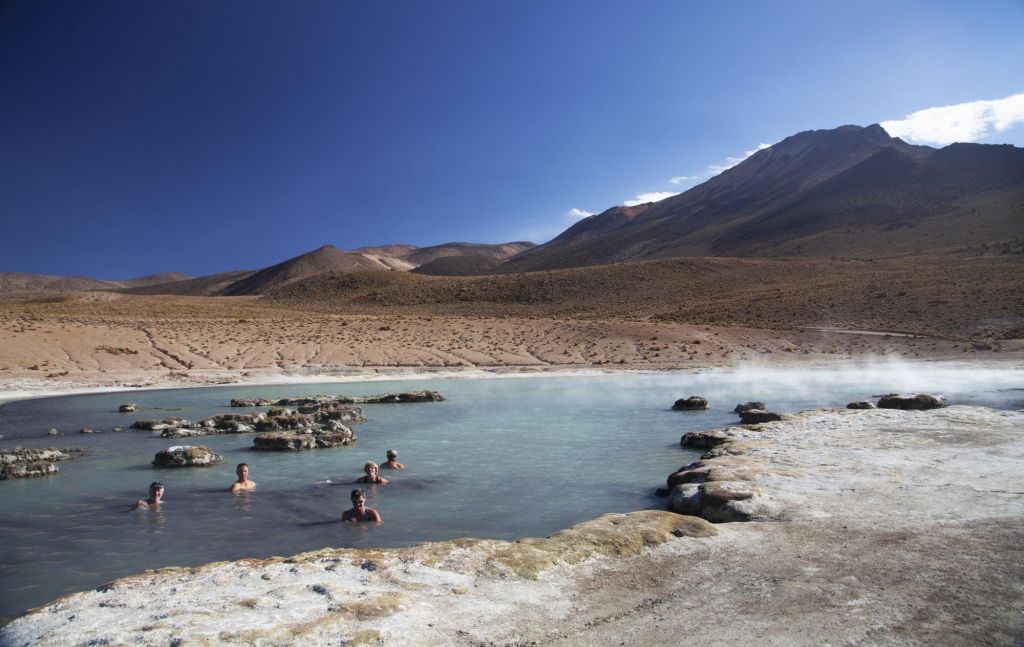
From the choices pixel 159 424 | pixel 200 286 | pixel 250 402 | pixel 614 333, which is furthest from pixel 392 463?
pixel 200 286

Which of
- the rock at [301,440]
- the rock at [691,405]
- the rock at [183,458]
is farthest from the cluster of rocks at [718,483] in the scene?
the rock at [183,458]

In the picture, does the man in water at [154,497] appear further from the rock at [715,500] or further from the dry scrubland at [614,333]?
the dry scrubland at [614,333]

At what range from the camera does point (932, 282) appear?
46.3 metres

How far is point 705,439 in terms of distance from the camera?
14375 mm

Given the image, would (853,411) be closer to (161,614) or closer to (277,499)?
(277,499)

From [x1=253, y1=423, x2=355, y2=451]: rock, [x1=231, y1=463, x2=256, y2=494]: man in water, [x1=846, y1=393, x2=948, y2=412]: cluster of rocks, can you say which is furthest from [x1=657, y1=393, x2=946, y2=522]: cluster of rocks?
[x1=253, y1=423, x2=355, y2=451]: rock

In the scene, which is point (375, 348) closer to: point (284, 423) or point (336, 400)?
point (336, 400)

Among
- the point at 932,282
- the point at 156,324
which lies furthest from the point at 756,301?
the point at 156,324

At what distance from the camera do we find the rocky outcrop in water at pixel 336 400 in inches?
906

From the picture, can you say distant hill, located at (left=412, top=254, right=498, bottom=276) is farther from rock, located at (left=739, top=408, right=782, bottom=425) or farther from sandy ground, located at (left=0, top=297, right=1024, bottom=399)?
rock, located at (left=739, top=408, right=782, bottom=425)

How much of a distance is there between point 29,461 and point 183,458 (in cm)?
300

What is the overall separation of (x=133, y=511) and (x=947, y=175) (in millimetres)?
119865

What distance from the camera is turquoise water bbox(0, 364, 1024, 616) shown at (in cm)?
864

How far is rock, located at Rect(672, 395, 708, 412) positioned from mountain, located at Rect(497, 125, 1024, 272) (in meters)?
56.2
